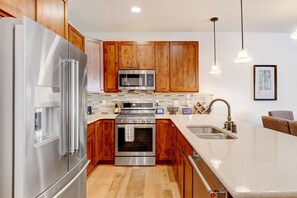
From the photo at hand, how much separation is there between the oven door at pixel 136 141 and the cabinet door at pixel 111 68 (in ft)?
2.74

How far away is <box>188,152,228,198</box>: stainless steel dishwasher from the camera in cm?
103

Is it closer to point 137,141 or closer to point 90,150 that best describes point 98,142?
point 90,150

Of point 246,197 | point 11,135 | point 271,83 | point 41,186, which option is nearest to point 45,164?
point 41,186

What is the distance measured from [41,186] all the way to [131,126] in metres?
2.57

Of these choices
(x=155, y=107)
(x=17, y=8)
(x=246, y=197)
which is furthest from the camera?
(x=155, y=107)

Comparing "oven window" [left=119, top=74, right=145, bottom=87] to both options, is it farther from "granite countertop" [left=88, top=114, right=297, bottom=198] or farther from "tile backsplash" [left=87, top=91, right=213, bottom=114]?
"granite countertop" [left=88, top=114, right=297, bottom=198]

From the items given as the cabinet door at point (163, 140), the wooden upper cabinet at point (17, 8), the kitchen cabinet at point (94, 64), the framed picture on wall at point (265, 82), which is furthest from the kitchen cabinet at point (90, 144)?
the framed picture on wall at point (265, 82)

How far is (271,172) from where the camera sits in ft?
3.40

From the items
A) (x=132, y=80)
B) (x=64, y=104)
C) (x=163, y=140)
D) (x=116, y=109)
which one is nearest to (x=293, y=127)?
(x=163, y=140)

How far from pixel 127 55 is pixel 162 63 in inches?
27.4

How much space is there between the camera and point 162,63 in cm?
417

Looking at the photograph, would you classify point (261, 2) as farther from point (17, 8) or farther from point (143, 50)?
point (17, 8)

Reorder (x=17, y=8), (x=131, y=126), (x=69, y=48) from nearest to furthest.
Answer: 1. (x=17, y=8)
2. (x=69, y=48)
3. (x=131, y=126)

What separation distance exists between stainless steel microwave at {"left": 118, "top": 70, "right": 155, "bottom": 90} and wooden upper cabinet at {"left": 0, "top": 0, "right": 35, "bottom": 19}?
2.54 metres
